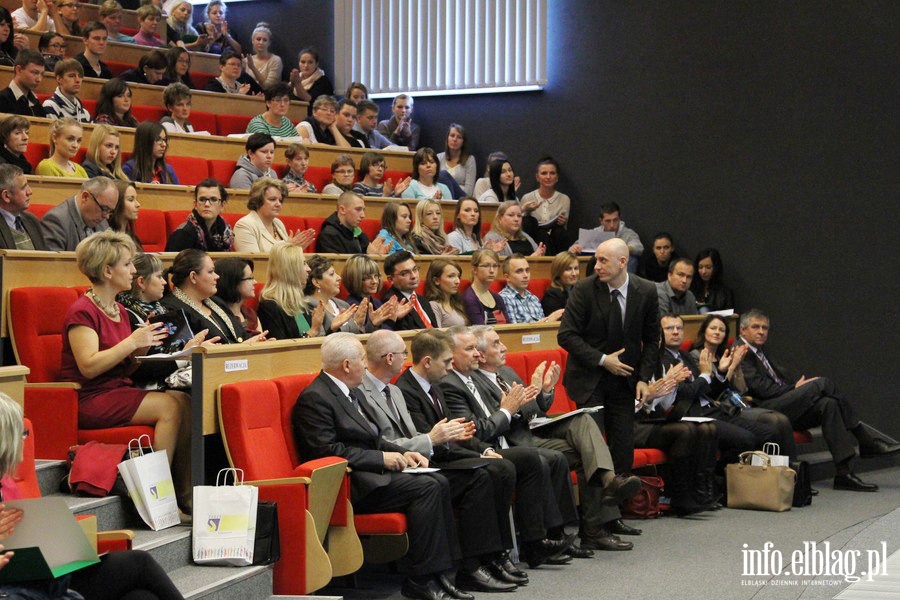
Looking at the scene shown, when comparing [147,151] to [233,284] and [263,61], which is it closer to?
[233,284]

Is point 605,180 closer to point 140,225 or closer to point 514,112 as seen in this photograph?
point 514,112

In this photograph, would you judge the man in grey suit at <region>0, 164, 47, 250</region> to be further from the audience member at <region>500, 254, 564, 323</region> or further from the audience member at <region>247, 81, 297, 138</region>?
the audience member at <region>247, 81, 297, 138</region>

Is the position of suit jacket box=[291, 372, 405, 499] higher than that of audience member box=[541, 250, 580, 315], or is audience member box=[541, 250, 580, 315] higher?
audience member box=[541, 250, 580, 315]

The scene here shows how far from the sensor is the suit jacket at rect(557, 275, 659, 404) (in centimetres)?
559

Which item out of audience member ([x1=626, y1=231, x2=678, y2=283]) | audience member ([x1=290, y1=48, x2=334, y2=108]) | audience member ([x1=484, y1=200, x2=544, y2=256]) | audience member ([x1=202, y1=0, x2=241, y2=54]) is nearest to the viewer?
audience member ([x1=484, y1=200, x2=544, y2=256])

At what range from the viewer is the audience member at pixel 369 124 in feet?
29.0

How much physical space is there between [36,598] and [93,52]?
19.1ft

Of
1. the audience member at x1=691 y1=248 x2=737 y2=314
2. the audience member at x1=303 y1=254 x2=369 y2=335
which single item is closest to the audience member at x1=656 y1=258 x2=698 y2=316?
the audience member at x1=691 y1=248 x2=737 y2=314

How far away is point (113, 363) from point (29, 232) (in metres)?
1.28

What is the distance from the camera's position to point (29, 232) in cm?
510

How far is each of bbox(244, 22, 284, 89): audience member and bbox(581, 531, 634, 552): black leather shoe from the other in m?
5.72

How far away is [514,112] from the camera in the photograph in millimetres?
9242

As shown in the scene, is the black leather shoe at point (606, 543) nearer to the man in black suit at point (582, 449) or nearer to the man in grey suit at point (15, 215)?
the man in black suit at point (582, 449)

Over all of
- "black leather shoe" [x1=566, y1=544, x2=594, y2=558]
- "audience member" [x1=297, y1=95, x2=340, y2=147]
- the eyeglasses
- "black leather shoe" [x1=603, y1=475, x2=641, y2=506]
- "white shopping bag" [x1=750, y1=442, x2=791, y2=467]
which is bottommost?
"black leather shoe" [x1=566, y1=544, x2=594, y2=558]
